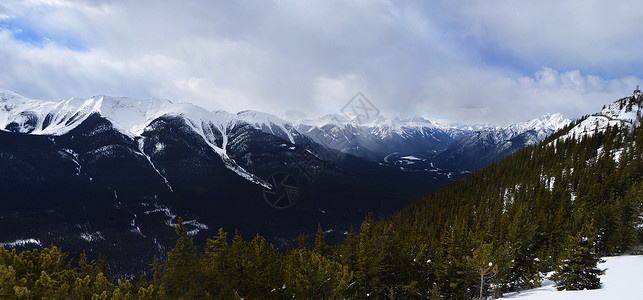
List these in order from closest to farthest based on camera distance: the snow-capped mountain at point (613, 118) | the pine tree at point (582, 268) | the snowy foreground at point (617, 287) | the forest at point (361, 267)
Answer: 1. the forest at point (361, 267)
2. the snowy foreground at point (617, 287)
3. the pine tree at point (582, 268)
4. the snow-capped mountain at point (613, 118)

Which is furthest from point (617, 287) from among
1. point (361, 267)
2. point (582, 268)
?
point (361, 267)

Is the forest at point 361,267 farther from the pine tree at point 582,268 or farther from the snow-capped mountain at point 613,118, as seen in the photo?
the snow-capped mountain at point 613,118

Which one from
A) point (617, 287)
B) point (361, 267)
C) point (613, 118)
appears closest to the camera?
point (617, 287)

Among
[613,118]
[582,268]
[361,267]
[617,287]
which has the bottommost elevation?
[361,267]

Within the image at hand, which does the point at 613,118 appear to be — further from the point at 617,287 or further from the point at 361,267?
the point at 361,267

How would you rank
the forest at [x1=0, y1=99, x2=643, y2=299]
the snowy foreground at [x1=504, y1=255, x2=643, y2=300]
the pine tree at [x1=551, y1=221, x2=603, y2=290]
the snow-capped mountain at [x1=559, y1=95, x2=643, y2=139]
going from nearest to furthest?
the forest at [x1=0, y1=99, x2=643, y2=299] < the snowy foreground at [x1=504, y1=255, x2=643, y2=300] < the pine tree at [x1=551, y1=221, x2=603, y2=290] < the snow-capped mountain at [x1=559, y1=95, x2=643, y2=139]

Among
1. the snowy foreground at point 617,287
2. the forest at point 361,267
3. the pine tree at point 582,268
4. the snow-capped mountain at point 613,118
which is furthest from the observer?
the snow-capped mountain at point 613,118

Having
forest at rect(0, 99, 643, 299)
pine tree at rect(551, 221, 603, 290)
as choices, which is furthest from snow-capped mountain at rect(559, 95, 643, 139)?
pine tree at rect(551, 221, 603, 290)

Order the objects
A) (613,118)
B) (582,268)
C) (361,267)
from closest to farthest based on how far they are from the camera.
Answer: (582,268), (361,267), (613,118)

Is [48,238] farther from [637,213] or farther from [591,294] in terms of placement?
[637,213]

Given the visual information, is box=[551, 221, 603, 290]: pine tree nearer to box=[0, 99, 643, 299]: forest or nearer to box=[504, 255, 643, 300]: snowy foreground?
box=[0, 99, 643, 299]: forest

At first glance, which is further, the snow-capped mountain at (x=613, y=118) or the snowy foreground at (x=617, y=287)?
the snow-capped mountain at (x=613, y=118)

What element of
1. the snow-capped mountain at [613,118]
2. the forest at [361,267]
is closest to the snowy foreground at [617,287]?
the forest at [361,267]

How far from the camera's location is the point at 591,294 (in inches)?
1046
